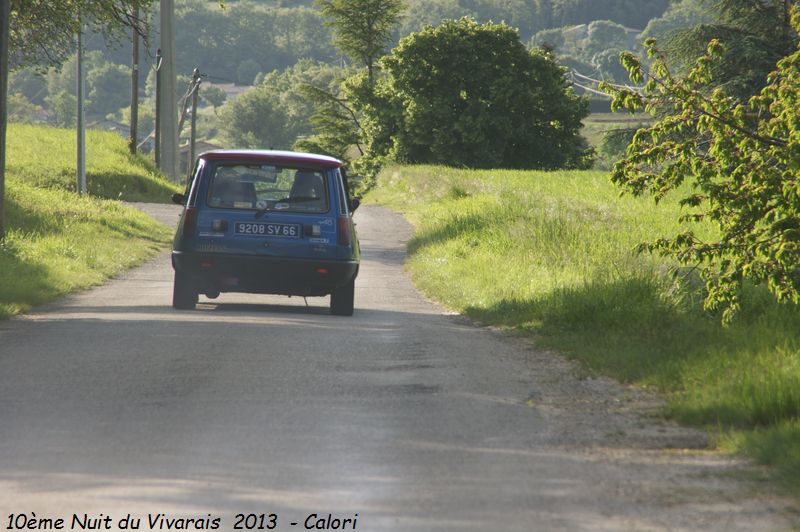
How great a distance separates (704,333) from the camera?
1118 centimetres

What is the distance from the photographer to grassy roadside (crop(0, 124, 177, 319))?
719 inches

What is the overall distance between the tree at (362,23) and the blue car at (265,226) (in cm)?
→ 7080

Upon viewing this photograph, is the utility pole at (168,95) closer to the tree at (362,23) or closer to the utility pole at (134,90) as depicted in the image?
the utility pole at (134,90)

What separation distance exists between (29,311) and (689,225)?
12878mm

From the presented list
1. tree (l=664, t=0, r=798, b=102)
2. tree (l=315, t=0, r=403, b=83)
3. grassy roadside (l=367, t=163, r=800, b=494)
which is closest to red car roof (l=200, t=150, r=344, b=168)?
grassy roadside (l=367, t=163, r=800, b=494)

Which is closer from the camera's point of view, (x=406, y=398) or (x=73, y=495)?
(x=73, y=495)

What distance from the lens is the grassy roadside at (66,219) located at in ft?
59.9

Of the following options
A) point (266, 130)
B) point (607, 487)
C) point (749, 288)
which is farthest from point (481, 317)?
point (266, 130)

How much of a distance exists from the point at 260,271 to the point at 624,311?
13.3 ft

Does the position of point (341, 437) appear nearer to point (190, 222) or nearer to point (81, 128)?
point (190, 222)

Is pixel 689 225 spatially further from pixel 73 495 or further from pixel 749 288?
pixel 73 495

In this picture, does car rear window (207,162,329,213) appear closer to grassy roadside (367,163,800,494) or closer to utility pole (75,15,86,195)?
grassy roadside (367,163,800,494)

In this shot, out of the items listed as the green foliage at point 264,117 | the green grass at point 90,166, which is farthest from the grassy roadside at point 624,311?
the green foliage at point 264,117

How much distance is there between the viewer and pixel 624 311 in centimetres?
1250
